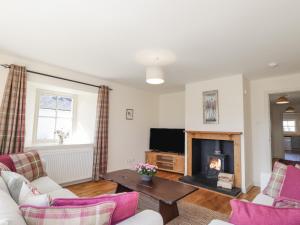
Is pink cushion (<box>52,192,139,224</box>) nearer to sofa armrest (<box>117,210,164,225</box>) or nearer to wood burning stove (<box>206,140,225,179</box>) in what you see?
sofa armrest (<box>117,210,164,225</box>)

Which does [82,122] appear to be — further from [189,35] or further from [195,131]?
[189,35]

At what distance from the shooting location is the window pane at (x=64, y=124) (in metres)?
3.95

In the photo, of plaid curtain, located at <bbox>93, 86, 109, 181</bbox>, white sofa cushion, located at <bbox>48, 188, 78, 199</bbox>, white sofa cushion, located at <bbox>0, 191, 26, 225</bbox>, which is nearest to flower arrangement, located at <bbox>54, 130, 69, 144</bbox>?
plaid curtain, located at <bbox>93, 86, 109, 181</bbox>

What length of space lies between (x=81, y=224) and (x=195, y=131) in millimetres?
3623

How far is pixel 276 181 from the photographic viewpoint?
2012mm

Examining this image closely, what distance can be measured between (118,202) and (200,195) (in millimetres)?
2605

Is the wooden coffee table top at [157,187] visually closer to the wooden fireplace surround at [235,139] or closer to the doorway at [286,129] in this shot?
the wooden fireplace surround at [235,139]

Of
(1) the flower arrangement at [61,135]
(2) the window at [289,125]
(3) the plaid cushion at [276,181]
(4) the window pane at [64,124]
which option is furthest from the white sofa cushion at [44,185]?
(2) the window at [289,125]

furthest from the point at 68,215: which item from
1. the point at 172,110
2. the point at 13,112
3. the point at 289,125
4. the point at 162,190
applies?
the point at 289,125

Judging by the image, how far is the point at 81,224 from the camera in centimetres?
89

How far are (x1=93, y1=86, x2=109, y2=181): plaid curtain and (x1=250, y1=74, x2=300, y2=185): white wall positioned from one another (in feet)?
10.8

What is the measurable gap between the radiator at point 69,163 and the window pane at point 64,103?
96 centimetres

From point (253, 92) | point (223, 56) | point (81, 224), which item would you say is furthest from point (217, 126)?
point (81, 224)

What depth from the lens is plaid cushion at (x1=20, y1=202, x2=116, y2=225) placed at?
0.88 meters
